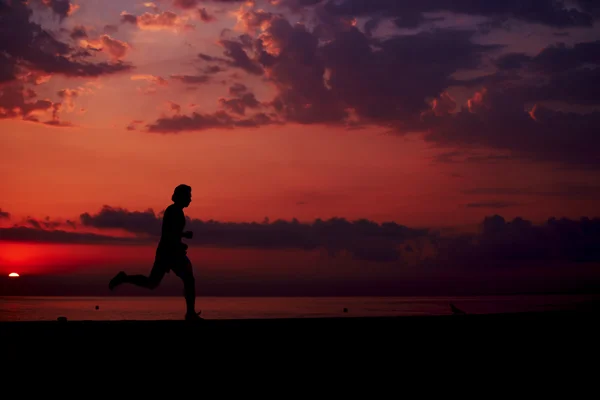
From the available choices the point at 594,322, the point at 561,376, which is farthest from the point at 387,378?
the point at 594,322

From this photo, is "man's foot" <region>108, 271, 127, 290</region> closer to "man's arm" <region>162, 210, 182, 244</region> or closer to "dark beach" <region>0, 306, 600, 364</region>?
"dark beach" <region>0, 306, 600, 364</region>

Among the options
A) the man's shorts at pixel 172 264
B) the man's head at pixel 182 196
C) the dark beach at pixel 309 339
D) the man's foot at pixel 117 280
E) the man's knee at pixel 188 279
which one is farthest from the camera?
the man's head at pixel 182 196

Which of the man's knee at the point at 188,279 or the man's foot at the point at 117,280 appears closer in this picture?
the man's foot at the point at 117,280

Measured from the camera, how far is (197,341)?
32.2 ft

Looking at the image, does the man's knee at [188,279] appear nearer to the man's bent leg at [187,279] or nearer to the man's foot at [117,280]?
the man's bent leg at [187,279]

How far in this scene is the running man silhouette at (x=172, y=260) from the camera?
497 inches

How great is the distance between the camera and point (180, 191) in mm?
12930

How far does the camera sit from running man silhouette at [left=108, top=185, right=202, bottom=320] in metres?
12.6

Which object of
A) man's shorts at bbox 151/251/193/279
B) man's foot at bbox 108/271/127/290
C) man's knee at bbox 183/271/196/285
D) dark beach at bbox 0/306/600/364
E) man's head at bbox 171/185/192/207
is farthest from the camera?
man's head at bbox 171/185/192/207

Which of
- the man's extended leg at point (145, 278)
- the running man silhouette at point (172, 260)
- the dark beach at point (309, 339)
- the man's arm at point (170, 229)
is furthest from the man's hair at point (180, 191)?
the dark beach at point (309, 339)

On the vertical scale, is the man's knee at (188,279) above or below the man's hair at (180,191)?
below

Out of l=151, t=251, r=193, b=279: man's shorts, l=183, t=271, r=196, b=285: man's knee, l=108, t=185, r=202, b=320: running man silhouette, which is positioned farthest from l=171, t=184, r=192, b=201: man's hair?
l=183, t=271, r=196, b=285: man's knee

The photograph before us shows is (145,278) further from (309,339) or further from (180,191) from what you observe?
(309,339)

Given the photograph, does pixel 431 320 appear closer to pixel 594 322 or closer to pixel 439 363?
pixel 594 322
